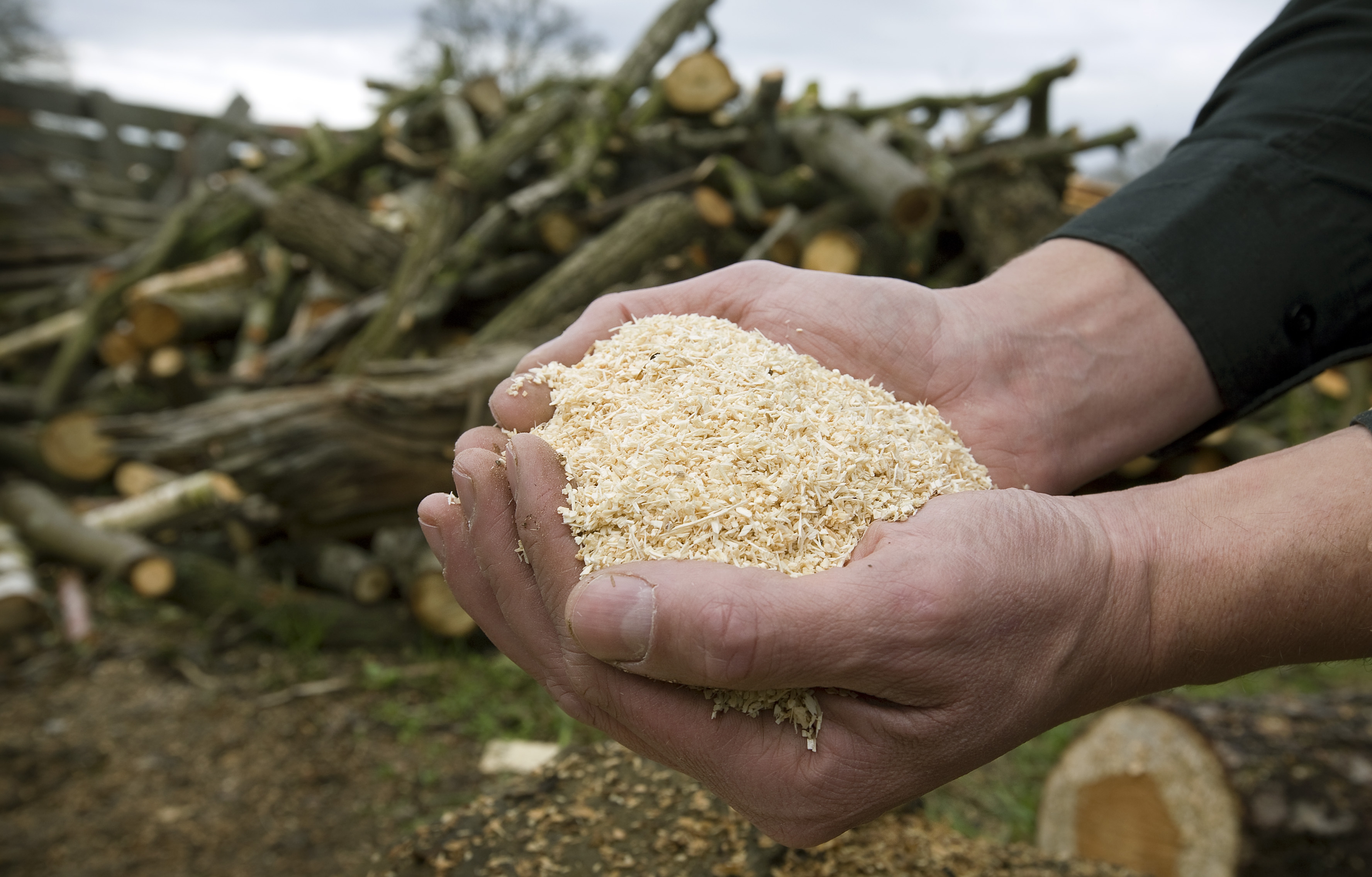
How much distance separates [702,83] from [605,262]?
1.90m

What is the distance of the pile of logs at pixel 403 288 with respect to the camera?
4254 millimetres

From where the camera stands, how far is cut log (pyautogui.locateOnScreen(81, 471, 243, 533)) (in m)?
4.96

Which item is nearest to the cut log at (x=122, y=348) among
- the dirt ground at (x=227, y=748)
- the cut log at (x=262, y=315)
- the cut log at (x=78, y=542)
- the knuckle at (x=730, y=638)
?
the cut log at (x=262, y=315)

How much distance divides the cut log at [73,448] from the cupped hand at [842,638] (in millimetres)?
5429

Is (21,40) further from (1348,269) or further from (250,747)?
(1348,269)

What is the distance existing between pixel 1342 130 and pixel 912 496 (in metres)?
1.32

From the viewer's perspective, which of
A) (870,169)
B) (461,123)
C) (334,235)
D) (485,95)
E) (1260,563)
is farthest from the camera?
(485,95)

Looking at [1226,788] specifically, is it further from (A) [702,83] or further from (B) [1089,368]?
(A) [702,83]

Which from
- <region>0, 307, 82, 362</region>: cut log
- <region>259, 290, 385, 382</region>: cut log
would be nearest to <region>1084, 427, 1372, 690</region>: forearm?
<region>259, 290, 385, 382</region>: cut log

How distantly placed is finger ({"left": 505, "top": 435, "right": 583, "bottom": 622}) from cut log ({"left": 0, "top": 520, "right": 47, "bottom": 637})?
470 centimetres

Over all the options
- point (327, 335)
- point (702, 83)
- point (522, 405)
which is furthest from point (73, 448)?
point (522, 405)

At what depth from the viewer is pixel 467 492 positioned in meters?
1.41

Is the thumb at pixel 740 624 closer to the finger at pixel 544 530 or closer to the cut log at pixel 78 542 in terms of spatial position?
the finger at pixel 544 530

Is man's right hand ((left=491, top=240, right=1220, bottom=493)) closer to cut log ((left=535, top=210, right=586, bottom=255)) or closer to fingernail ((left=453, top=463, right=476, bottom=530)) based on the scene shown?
fingernail ((left=453, top=463, right=476, bottom=530))
